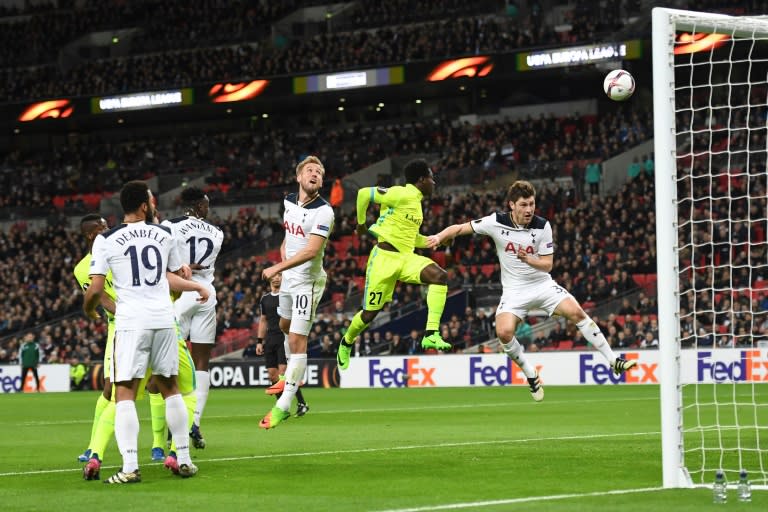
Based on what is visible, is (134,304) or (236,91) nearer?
(134,304)

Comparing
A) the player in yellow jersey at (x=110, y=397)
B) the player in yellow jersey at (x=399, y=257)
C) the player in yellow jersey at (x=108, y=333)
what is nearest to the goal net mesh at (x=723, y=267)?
the player in yellow jersey at (x=399, y=257)

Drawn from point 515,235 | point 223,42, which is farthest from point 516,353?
point 223,42

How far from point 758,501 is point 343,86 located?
A: 3918 centimetres

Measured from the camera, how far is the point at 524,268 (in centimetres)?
1450

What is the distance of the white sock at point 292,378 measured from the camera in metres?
12.9

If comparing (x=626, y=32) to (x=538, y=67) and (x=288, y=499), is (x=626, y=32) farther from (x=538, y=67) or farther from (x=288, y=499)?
(x=288, y=499)

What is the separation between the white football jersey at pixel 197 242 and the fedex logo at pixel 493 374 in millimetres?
18342

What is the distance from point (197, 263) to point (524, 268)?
13.1ft

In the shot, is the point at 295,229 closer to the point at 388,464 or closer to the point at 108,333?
the point at 108,333

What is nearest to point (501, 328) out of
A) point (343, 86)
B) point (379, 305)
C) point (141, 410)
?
point (379, 305)

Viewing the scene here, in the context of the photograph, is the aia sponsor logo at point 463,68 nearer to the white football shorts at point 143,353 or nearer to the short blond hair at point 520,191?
the short blond hair at point 520,191

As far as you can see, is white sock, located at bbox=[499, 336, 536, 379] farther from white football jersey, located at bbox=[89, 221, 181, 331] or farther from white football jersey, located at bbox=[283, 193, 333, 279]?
white football jersey, located at bbox=[89, 221, 181, 331]

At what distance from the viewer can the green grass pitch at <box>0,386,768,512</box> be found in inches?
328

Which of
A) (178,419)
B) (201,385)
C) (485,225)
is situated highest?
(485,225)
